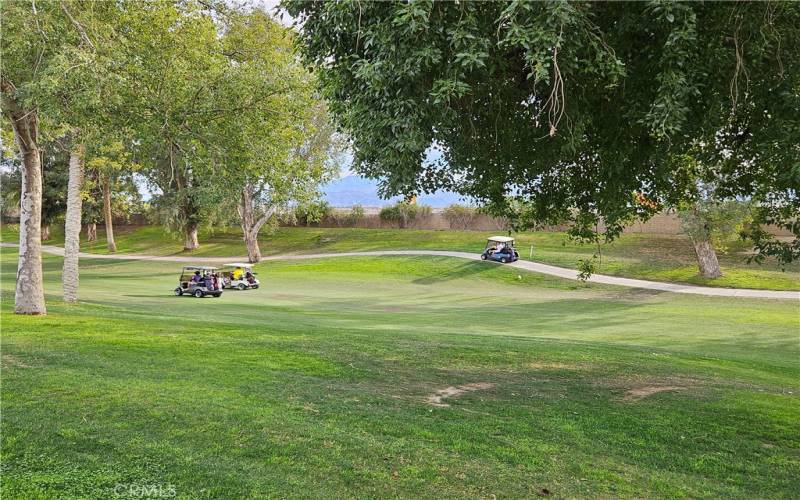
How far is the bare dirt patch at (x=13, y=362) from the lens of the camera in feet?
31.9

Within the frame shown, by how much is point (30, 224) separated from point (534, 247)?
40797 mm

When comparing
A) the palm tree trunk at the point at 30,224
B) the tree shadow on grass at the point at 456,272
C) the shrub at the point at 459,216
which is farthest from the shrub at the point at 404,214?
the palm tree trunk at the point at 30,224

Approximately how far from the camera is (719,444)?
28.5ft

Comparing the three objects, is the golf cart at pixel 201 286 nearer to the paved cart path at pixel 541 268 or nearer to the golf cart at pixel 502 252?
the paved cart path at pixel 541 268

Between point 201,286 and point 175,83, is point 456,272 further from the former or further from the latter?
point 175,83

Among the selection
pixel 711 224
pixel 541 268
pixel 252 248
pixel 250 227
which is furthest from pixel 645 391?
pixel 252 248

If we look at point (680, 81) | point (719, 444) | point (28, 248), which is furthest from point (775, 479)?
point (28, 248)

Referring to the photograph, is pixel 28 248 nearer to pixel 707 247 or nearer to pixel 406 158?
pixel 406 158

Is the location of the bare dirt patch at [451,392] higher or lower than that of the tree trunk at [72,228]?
lower

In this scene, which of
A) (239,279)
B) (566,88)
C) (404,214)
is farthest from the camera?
(404,214)

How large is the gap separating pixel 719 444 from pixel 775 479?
47.1 inches

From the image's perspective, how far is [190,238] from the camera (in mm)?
62031

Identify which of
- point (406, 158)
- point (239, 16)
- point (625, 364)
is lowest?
point (625, 364)

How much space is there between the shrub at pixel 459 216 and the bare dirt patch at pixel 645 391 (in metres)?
53.2
